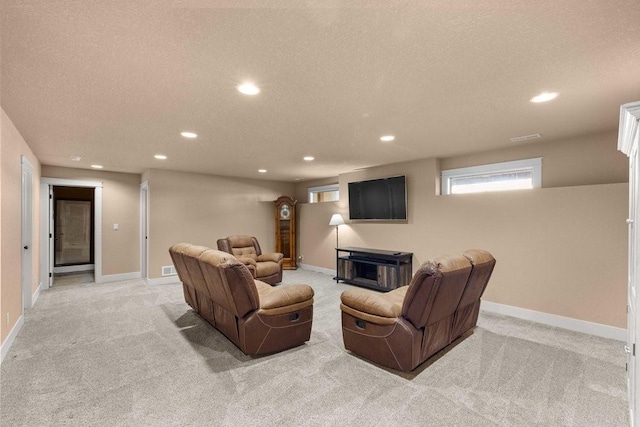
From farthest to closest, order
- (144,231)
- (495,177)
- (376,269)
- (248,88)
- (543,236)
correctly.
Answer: (144,231) → (376,269) → (495,177) → (543,236) → (248,88)

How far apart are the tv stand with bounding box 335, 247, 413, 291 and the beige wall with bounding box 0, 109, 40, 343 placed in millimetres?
4604

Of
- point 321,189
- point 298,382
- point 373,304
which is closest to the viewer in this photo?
point 298,382

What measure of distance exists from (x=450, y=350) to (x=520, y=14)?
9.20 feet

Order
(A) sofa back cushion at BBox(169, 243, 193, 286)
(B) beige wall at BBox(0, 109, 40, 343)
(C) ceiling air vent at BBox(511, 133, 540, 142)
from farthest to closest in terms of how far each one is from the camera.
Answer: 1. (A) sofa back cushion at BBox(169, 243, 193, 286)
2. (C) ceiling air vent at BBox(511, 133, 540, 142)
3. (B) beige wall at BBox(0, 109, 40, 343)

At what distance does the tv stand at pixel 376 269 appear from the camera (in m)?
4.93

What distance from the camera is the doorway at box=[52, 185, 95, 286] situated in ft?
23.8

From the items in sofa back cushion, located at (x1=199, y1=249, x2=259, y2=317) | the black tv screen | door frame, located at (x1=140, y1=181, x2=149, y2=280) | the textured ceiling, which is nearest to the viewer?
the textured ceiling

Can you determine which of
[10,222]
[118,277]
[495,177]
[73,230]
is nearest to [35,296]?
[118,277]

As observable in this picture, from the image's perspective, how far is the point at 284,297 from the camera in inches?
111

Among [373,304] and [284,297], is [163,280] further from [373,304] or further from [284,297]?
[373,304]

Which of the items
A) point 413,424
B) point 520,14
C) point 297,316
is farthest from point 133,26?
point 413,424

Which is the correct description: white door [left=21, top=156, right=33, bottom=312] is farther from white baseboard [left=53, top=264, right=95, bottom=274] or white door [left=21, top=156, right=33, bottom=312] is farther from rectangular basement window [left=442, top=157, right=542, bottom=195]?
rectangular basement window [left=442, top=157, right=542, bottom=195]

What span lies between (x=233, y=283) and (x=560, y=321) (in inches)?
154

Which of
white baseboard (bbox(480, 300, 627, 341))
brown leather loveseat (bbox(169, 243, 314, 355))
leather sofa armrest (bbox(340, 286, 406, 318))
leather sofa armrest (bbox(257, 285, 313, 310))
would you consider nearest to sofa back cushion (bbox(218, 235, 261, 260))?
brown leather loveseat (bbox(169, 243, 314, 355))
